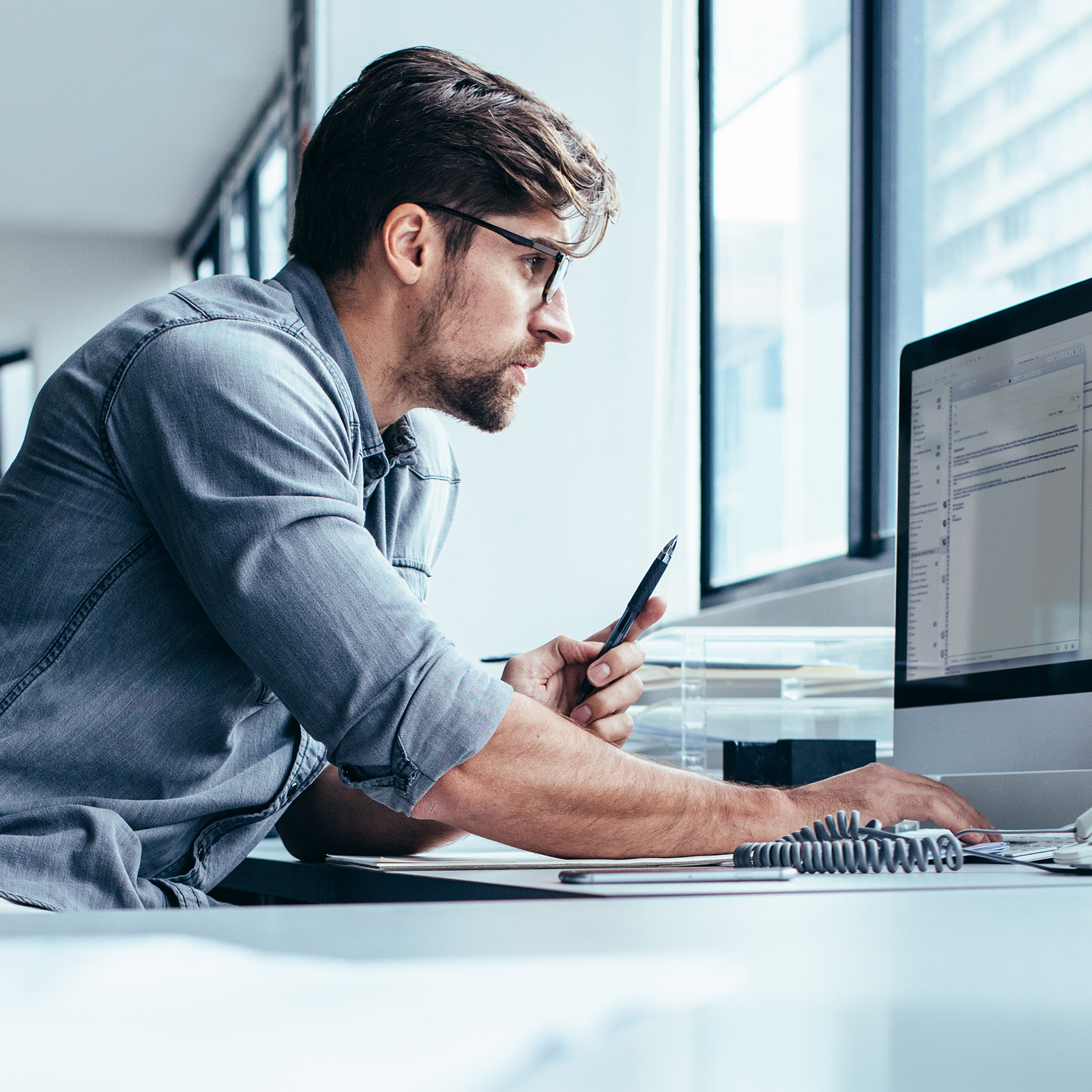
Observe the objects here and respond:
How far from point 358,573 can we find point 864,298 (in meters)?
2.08

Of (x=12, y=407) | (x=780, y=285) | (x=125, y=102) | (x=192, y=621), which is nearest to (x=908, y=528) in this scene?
(x=192, y=621)

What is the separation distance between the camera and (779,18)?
3408 millimetres

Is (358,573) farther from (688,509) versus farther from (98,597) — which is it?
(688,509)

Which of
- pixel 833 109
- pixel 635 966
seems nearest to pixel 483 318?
pixel 635 966

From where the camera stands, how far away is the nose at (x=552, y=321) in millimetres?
1577

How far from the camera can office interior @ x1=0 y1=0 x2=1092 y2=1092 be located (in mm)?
2361

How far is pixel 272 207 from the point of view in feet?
12.4

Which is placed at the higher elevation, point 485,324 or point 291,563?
point 485,324

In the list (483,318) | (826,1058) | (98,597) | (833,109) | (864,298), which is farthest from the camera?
(833,109)

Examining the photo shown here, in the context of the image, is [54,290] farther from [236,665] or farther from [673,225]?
[236,665]

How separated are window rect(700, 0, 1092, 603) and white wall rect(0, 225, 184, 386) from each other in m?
1.90

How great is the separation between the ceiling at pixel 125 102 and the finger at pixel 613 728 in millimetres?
2974

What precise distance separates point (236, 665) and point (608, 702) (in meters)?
0.44

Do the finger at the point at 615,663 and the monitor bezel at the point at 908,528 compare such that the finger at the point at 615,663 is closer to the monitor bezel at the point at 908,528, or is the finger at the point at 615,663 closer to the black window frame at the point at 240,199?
the monitor bezel at the point at 908,528
